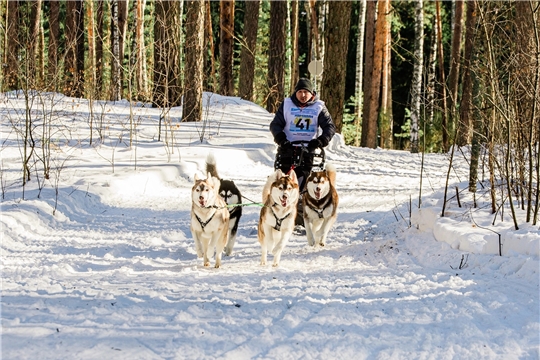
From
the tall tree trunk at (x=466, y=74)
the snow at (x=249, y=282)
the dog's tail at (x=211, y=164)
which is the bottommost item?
the snow at (x=249, y=282)

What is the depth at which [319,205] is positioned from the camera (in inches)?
310

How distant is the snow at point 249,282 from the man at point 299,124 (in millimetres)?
1158

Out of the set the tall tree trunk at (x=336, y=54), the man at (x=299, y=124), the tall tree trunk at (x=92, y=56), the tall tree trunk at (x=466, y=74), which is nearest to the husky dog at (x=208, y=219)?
the man at (x=299, y=124)

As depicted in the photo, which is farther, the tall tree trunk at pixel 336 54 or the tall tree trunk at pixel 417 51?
the tall tree trunk at pixel 417 51

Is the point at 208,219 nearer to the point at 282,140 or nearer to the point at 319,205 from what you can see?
the point at 319,205

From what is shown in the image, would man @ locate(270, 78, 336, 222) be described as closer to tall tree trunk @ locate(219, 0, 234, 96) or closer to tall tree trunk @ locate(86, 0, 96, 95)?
tall tree trunk @ locate(86, 0, 96, 95)

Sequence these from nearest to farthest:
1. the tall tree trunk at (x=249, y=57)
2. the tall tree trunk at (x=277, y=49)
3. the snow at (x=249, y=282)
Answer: the snow at (x=249, y=282) < the tall tree trunk at (x=277, y=49) < the tall tree trunk at (x=249, y=57)

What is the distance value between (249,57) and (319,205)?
15.7 metres

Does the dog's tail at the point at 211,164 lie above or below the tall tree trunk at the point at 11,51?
below

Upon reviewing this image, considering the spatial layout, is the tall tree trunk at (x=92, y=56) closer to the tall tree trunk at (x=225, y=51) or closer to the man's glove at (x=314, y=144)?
the tall tree trunk at (x=225, y=51)

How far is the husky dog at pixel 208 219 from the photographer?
21.1 feet

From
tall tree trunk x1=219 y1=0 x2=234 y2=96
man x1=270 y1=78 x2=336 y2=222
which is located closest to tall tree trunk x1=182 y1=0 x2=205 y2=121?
tall tree trunk x1=219 y1=0 x2=234 y2=96

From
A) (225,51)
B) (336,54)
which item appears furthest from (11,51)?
(225,51)

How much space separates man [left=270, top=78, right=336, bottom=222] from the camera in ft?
27.3
